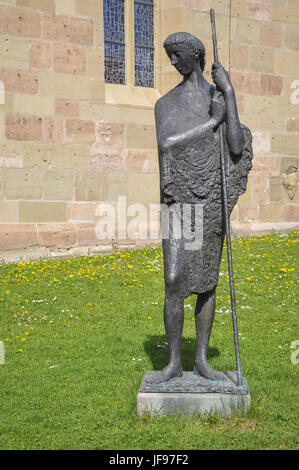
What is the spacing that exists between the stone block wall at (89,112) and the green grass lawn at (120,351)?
1.17 meters

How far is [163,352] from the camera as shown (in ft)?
17.5

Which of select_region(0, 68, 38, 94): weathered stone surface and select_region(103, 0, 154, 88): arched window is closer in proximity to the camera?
select_region(0, 68, 38, 94): weathered stone surface

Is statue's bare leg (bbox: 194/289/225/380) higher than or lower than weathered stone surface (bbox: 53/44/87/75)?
lower

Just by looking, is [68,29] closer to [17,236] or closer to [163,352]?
[17,236]

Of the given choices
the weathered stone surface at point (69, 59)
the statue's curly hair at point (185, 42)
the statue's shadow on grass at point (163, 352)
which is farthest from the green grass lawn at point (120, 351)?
the weathered stone surface at point (69, 59)

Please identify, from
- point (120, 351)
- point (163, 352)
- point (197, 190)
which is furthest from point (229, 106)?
point (120, 351)

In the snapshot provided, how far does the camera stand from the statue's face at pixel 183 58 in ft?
12.1

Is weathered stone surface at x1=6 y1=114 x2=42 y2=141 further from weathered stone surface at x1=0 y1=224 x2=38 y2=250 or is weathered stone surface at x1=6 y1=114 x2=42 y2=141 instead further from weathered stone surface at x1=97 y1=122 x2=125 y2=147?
weathered stone surface at x1=0 y1=224 x2=38 y2=250

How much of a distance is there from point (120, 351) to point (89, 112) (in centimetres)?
586

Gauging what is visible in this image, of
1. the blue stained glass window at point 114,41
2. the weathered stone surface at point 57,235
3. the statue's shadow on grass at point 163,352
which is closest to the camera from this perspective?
the statue's shadow on grass at point 163,352

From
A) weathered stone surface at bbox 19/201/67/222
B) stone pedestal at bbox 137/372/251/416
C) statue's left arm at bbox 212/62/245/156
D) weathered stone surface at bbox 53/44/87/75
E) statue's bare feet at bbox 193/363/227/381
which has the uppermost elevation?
weathered stone surface at bbox 53/44/87/75

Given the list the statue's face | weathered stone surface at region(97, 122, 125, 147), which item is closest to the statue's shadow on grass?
the statue's face

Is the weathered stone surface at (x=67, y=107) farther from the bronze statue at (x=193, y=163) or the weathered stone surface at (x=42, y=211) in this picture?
the bronze statue at (x=193, y=163)

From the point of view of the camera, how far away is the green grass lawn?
3.62 m
